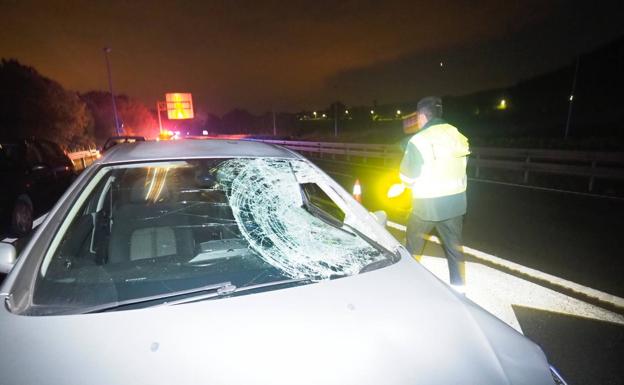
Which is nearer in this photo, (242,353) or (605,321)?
(242,353)

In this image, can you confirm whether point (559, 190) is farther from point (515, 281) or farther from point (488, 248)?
point (515, 281)

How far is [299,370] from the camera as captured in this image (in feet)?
3.63

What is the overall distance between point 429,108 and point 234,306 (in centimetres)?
265

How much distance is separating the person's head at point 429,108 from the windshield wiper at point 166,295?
2530 mm

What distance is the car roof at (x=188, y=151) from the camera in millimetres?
2164

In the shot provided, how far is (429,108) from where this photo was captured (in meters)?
3.26

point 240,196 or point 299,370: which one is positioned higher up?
point 240,196

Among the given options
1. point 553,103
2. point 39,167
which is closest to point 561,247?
point 39,167

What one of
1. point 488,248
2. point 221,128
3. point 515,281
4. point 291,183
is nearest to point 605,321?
point 515,281

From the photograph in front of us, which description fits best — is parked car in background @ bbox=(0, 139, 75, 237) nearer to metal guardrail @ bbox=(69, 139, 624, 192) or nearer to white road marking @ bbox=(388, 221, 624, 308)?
metal guardrail @ bbox=(69, 139, 624, 192)

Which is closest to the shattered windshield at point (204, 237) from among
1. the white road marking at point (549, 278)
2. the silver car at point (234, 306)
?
the silver car at point (234, 306)

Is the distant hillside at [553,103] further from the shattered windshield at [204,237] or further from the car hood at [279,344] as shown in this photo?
Result: the car hood at [279,344]

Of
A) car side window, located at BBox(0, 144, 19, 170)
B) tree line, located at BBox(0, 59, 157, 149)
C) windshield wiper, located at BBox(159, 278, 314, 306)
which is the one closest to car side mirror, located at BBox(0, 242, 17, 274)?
windshield wiper, located at BBox(159, 278, 314, 306)

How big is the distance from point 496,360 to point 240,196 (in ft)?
5.84
